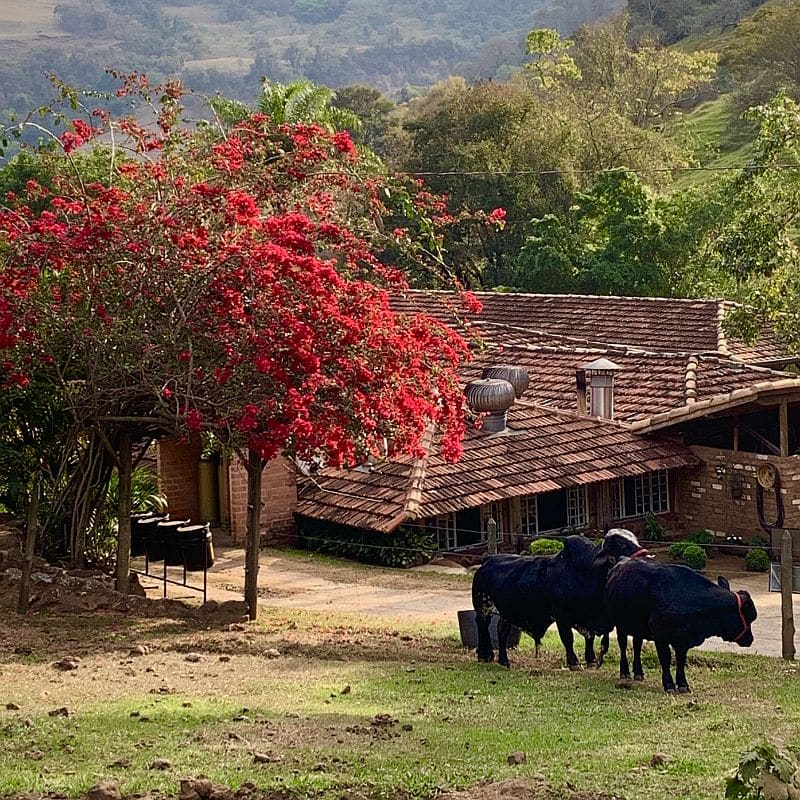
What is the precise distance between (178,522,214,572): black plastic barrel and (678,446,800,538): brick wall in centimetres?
1130

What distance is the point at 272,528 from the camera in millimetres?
26438

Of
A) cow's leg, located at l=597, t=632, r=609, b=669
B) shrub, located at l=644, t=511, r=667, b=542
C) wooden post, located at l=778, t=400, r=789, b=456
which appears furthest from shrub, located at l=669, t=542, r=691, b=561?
cow's leg, located at l=597, t=632, r=609, b=669

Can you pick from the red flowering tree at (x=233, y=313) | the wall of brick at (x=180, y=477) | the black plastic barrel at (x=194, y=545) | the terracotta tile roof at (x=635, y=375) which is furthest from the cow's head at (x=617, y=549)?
the terracotta tile roof at (x=635, y=375)

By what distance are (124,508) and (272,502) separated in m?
9.44

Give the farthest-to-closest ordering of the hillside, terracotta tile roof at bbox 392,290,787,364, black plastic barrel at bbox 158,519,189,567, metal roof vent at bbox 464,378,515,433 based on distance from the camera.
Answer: the hillside → terracotta tile roof at bbox 392,290,787,364 → metal roof vent at bbox 464,378,515,433 → black plastic barrel at bbox 158,519,189,567

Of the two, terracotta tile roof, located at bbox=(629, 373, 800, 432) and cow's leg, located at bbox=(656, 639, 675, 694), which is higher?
terracotta tile roof, located at bbox=(629, 373, 800, 432)

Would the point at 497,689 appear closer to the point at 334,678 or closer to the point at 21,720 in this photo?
the point at 334,678

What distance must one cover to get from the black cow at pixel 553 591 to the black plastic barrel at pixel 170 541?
7.55 metres

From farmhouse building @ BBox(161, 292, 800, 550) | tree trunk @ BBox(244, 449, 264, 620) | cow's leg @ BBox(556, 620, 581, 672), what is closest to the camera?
cow's leg @ BBox(556, 620, 581, 672)

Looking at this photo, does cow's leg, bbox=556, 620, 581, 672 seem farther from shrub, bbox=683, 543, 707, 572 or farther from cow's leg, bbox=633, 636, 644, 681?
shrub, bbox=683, 543, 707, 572

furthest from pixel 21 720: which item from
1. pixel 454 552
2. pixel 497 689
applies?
pixel 454 552

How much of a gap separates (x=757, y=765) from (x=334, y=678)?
21.8 feet

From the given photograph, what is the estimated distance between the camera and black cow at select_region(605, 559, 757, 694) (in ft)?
43.3

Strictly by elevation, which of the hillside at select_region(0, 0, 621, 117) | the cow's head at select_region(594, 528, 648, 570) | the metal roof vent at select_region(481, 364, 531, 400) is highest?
the hillside at select_region(0, 0, 621, 117)
